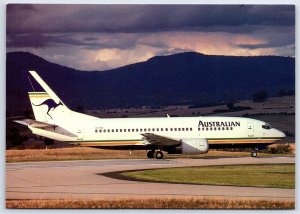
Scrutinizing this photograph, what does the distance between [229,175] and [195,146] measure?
3189 mm

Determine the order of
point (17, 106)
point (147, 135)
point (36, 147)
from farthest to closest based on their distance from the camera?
point (147, 135), point (36, 147), point (17, 106)

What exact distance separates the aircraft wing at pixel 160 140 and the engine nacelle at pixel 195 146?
211mm

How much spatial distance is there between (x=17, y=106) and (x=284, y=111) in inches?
215

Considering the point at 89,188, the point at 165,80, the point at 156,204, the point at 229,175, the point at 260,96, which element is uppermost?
the point at 165,80

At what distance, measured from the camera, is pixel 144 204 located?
15.1 m

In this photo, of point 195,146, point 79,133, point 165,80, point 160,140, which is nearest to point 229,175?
point 165,80

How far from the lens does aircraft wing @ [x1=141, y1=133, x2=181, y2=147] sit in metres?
19.9

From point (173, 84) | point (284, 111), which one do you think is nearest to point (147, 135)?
point (173, 84)

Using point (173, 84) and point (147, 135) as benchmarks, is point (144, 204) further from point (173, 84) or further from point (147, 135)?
point (147, 135)

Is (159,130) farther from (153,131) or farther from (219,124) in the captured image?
(219,124)

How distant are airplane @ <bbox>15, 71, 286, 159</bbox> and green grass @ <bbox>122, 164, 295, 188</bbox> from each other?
3.93 feet

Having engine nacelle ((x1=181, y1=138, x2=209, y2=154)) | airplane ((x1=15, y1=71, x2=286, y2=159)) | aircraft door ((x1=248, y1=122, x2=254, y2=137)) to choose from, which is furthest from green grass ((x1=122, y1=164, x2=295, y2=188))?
aircraft door ((x1=248, y1=122, x2=254, y2=137))

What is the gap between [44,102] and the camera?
1789 cm

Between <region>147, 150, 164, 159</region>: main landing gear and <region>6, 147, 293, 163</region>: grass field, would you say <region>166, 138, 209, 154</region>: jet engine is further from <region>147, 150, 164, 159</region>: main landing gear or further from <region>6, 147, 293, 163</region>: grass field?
<region>147, 150, 164, 159</region>: main landing gear
